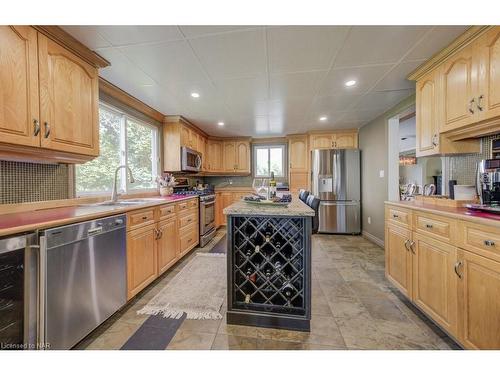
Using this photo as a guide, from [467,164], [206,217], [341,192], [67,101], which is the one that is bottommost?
[206,217]

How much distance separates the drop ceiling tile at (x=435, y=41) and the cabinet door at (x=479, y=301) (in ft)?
5.22

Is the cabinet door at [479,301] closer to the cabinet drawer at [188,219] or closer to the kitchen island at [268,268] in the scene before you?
the kitchen island at [268,268]

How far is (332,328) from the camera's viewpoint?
1.60 metres

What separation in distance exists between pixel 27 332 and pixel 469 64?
3.44 m

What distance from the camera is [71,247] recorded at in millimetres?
1345

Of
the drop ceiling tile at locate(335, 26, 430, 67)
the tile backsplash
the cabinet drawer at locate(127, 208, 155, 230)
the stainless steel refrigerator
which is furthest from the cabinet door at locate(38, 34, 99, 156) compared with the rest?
the stainless steel refrigerator

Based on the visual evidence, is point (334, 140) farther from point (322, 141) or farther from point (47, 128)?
point (47, 128)

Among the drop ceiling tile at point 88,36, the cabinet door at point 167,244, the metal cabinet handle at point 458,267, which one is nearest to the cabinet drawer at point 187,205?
the cabinet door at point 167,244

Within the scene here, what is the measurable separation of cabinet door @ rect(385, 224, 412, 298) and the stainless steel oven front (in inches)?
107

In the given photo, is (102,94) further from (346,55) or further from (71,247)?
(346,55)

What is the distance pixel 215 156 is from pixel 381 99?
3.71 meters

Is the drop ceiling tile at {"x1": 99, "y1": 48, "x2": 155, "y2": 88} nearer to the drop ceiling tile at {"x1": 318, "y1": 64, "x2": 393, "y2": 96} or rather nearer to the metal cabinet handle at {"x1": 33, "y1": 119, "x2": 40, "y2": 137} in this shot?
the metal cabinet handle at {"x1": 33, "y1": 119, "x2": 40, "y2": 137}

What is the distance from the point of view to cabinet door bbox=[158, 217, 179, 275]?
7.79 ft

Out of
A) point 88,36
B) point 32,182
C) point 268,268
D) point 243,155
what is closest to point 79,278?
point 32,182
